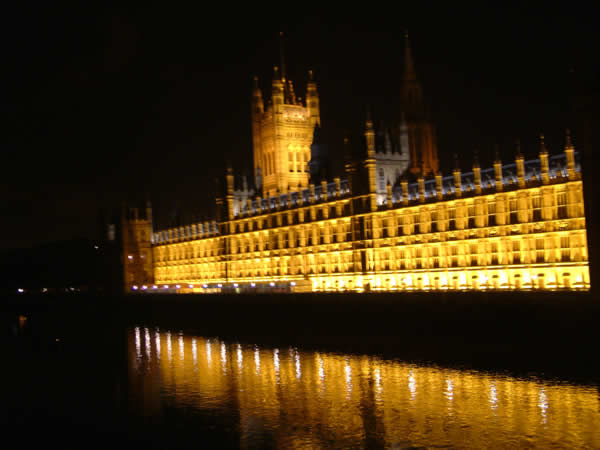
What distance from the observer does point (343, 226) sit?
2744 inches

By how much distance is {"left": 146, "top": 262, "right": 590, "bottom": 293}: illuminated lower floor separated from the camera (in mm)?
49312

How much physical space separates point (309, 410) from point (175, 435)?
6.22 m

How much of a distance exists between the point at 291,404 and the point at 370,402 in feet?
12.0

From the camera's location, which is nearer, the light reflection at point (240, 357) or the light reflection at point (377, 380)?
the light reflection at point (377, 380)

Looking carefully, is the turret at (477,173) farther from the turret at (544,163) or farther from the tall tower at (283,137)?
the tall tower at (283,137)

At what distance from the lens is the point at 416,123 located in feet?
246

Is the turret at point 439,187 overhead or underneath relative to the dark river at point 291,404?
overhead

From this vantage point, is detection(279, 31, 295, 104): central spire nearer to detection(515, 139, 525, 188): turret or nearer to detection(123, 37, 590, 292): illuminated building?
detection(123, 37, 590, 292): illuminated building

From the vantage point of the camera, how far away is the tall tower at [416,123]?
7451 centimetres

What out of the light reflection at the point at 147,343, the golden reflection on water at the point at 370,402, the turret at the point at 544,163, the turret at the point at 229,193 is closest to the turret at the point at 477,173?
the turret at the point at 544,163

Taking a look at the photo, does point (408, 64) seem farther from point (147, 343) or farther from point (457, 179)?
point (147, 343)

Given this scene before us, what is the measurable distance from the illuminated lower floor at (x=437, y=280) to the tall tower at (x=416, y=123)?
48.0 feet

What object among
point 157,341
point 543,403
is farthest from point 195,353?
point 543,403

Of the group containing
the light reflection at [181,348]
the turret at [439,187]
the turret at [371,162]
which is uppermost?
the turret at [371,162]
